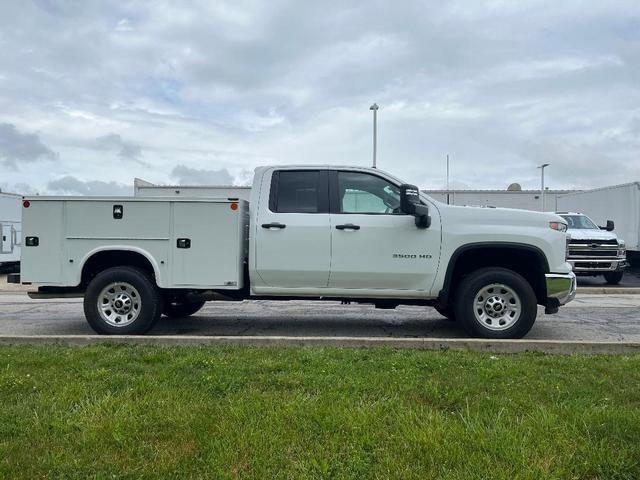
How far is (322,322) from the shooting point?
8.28 m

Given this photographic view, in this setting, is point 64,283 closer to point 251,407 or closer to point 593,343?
point 251,407

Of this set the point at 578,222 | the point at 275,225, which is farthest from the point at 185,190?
the point at 275,225

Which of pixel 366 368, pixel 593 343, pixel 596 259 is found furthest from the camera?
pixel 596 259

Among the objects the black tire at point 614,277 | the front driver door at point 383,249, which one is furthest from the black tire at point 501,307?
the black tire at point 614,277

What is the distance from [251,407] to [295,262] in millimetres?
2911

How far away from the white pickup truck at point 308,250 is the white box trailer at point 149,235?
12mm

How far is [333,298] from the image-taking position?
6859 mm

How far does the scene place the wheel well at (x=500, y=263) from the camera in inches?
257

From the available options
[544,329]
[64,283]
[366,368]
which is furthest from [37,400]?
[544,329]

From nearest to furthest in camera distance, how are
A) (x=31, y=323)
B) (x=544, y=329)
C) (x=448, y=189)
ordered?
(x=544, y=329), (x=31, y=323), (x=448, y=189)

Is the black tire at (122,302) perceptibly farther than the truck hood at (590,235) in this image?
No

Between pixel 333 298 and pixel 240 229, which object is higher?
pixel 240 229

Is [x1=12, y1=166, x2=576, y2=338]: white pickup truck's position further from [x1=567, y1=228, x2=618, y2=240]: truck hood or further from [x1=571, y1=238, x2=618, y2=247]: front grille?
[x1=567, y1=228, x2=618, y2=240]: truck hood

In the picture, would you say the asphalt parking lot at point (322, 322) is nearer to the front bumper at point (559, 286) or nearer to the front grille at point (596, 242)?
the front bumper at point (559, 286)
